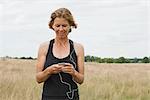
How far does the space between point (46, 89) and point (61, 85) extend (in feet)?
0.37

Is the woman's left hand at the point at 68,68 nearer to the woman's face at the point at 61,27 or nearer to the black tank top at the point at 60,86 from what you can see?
the black tank top at the point at 60,86

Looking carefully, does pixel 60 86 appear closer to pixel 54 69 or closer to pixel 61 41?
pixel 54 69

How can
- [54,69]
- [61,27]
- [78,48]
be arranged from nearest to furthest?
[54,69]
[61,27]
[78,48]

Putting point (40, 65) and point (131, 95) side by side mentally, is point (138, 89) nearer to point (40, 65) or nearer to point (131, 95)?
point (131, 95)

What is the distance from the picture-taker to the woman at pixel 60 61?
290cm

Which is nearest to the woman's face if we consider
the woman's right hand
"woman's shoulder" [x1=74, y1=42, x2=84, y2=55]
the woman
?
the woman

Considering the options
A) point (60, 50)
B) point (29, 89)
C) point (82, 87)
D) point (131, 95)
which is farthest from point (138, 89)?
point (60, 50)

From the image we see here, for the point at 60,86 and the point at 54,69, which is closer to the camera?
the point at 54,69

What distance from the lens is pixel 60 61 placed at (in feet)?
9.61

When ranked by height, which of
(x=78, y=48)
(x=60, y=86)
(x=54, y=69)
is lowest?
(x=60, y=86)

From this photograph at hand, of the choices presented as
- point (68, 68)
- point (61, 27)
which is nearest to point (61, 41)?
point (61, 27)

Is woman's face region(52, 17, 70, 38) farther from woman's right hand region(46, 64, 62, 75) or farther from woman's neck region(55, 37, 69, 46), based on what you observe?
woman's right hand region(46, 64, 62, 75)

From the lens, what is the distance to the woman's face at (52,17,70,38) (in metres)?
2.90

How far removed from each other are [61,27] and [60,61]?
236 millimetres
